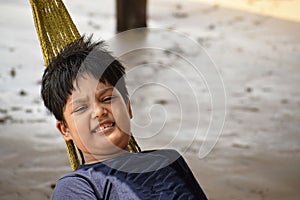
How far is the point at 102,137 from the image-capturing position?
1612 mm

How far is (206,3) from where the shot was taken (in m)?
6.32

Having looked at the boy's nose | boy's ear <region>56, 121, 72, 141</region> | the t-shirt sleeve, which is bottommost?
the t-shirt sleeve

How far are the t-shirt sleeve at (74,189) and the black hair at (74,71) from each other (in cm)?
22

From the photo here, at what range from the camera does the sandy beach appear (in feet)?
8.80

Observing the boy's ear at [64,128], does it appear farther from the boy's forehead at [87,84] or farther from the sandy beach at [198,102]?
the sandy beach at [198,102]

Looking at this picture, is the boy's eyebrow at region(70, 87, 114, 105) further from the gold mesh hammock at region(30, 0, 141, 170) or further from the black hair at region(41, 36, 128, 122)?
the gold mesh hammock at region(30, 0, 141, 170)

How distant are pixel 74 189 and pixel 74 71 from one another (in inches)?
13.6

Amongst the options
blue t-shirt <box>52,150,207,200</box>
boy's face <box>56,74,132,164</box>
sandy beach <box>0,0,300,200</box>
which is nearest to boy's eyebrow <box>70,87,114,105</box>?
boy's face <box>56,74,132,164</box>

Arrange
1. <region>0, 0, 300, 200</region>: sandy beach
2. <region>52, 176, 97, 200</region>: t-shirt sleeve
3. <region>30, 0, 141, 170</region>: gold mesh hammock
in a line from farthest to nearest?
<region>0, 0, 300, 200</region>: sandy beach, <region>30, 0, 141, 170</region>: gold mesh hammock, <region>52, 176, 97, 200</region>: t-shirt sleeve

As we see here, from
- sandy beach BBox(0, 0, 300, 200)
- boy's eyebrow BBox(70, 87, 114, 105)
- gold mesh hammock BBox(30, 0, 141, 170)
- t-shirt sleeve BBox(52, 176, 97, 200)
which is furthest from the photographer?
sandy beach BBox(0, 0, 300, 200)

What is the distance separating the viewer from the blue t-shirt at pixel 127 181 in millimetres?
1537

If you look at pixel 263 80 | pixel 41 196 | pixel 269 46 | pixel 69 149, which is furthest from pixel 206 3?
pixel 69 149

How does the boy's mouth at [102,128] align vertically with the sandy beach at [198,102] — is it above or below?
above

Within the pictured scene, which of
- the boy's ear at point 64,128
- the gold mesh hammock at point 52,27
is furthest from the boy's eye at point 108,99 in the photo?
the gold mesh hammock at point 52,27
